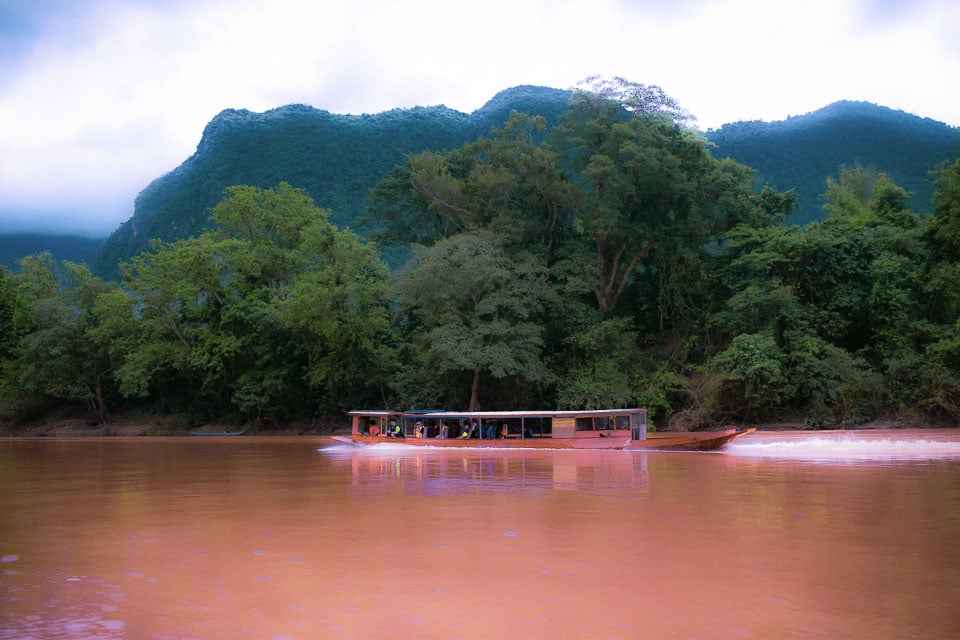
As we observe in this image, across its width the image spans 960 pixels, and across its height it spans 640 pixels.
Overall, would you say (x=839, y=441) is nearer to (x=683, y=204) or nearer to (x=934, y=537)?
(x=683, y=204)

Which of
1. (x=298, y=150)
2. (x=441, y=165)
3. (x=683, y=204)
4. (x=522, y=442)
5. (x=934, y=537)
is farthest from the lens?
(x=298, y=150)

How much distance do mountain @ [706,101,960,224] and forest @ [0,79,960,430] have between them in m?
29.9

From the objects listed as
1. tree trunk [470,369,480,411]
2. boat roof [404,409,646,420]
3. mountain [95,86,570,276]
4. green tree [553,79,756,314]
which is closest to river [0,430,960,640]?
boat roof [404,409,646,420]

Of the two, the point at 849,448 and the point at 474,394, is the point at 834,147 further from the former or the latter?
the point at 849,448

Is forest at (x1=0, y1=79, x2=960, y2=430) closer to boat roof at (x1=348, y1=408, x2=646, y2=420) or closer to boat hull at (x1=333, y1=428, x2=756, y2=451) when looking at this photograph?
boat roof at (x1=348, y1=408, x2=646, y2=420)

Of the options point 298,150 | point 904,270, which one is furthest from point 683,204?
point 298,150

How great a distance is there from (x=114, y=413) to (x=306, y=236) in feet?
60.1

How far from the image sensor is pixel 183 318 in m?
38.4

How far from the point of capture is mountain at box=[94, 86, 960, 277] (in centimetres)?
6556

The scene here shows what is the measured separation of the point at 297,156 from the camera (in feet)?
239

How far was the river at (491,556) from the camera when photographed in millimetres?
5617

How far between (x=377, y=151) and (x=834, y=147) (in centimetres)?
4252

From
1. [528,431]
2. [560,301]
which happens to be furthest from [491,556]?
[560,301]

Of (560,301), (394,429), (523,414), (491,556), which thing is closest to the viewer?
(491,556)
